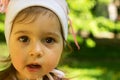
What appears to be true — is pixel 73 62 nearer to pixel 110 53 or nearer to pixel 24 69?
pixel 110 53

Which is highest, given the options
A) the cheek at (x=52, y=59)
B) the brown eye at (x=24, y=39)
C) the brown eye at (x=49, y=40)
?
the brown eye at (x=49, y=40)

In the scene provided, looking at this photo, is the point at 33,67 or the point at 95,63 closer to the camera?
the point at 33,67

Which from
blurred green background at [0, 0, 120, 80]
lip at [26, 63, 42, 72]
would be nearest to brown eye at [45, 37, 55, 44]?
lip at [26, 63, 42, 72]

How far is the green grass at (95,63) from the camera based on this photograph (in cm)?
601

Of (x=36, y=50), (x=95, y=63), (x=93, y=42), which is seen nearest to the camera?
(x=36, y=50)

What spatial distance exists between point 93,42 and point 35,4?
16.3ft

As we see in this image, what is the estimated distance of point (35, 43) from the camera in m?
1.82

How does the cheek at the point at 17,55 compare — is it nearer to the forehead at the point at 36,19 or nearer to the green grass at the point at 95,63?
the forehead at the point at 36,19

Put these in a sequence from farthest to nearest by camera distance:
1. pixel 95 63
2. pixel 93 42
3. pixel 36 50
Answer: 1. pixel 95 63
2. pixel 93 42
3. pixel 36 50

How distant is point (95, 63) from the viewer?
275 inches

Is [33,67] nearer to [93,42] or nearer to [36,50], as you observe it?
[36,50]

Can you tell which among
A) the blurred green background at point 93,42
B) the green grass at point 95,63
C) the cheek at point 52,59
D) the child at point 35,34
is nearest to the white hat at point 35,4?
the child at point 35,34

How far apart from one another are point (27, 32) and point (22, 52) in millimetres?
88

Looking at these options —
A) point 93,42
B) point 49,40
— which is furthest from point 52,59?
point 93,42
